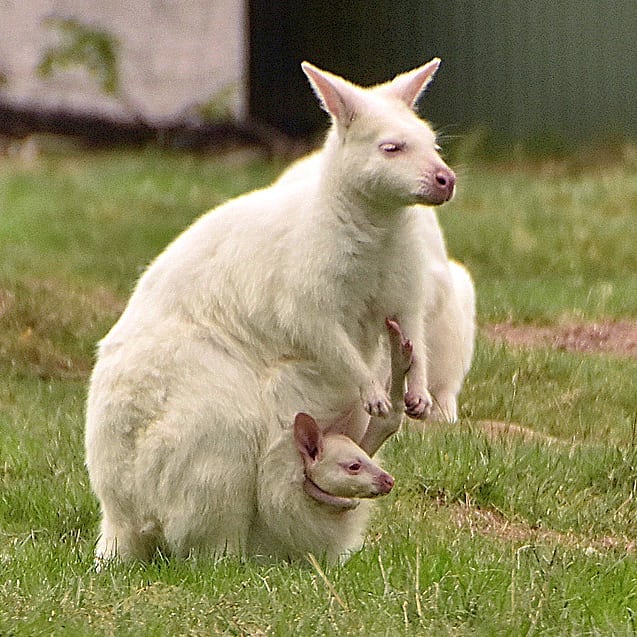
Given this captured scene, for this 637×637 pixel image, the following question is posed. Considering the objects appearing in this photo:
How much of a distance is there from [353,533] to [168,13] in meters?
12.6

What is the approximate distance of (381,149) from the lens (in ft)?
16.3

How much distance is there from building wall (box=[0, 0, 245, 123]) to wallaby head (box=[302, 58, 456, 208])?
471 inches

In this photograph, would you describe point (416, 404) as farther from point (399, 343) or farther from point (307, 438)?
point (307, 438)

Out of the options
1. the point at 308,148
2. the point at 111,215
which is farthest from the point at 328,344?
the point at 308,148

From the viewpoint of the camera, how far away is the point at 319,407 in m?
5.21

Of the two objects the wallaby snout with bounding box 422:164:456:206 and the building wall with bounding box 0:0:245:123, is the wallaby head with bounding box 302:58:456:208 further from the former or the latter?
the building wall with bounding box 0:0:245:123

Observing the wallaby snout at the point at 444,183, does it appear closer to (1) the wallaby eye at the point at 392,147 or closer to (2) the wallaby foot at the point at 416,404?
(1) the wallaby eye at the point at 392,147

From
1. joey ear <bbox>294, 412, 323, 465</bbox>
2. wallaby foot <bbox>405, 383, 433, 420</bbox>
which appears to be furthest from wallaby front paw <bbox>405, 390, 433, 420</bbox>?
joey ear <bbox>294, 412, 323, 465</bbox>

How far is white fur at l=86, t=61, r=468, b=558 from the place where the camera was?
502cm

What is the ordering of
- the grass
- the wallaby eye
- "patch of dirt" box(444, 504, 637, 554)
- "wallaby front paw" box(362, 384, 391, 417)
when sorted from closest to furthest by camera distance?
the grass → the wallaby eye → "wallaby front paw" box(362, 384, 391, 417) → "patch of dirt" box(444, 504, 637, 554)

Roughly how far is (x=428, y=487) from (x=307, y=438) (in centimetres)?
110

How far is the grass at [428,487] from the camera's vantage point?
427 centimetres

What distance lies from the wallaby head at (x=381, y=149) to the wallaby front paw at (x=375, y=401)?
63cm

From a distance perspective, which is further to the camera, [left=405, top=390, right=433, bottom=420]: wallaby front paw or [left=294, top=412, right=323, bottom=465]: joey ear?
[left=405, top=390, right=433, bottom=420]: wallaby front paw
